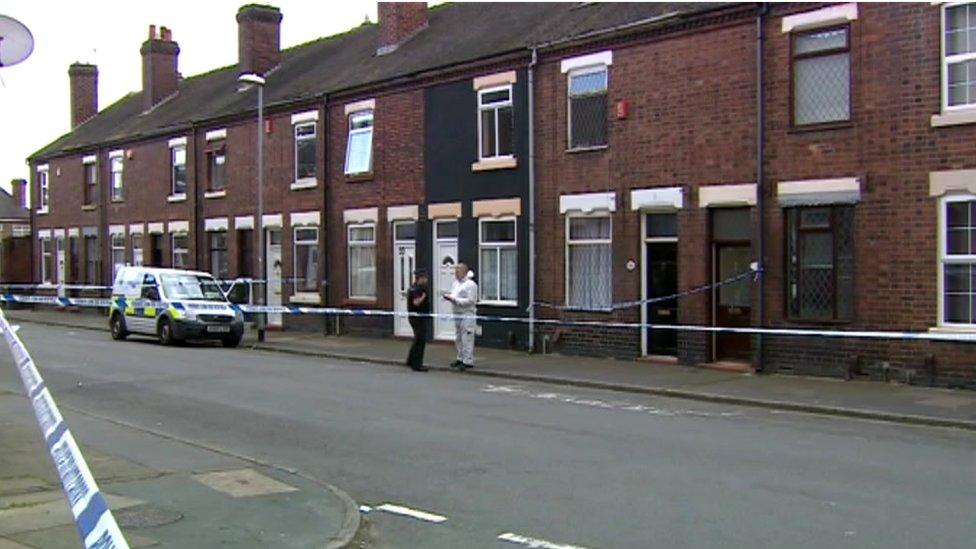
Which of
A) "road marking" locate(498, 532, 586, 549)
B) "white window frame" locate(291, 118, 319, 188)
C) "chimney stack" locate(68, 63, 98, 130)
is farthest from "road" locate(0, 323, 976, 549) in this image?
"chimney stack" locate(68, 63, 98, 130)

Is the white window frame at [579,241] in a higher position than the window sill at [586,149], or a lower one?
lower

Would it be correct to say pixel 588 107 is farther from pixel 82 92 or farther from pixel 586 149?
pixel 82 92

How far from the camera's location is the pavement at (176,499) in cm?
686

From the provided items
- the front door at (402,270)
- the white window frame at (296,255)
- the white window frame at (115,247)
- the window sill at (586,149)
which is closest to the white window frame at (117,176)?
the white window frame at (115,247)

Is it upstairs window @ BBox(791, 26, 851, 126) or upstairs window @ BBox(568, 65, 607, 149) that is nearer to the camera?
upstairs window @ BBox(791, 26, 851, 126)

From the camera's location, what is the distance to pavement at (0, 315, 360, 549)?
6863 mm

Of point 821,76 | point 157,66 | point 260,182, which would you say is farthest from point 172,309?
point 157,66

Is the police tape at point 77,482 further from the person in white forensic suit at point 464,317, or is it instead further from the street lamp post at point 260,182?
the street lamp post at point 260,182

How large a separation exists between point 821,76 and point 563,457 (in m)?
9.52

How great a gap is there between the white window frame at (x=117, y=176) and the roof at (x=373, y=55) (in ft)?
2.59

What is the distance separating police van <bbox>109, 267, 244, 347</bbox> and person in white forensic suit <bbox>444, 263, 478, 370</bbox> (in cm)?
755

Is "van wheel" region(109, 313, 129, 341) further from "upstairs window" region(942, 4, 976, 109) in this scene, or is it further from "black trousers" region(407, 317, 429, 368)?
"upstairs window" region(942, 4, 976, 109)

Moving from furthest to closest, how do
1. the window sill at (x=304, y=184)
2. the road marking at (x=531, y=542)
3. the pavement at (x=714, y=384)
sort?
the window sill at (x=304, y=184), the pavement at (x=714, y=384), the road marking at (x=531, y=542)

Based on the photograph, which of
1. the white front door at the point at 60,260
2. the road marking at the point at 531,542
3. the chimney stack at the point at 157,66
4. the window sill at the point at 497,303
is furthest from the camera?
the white front door at the point at 60,260
